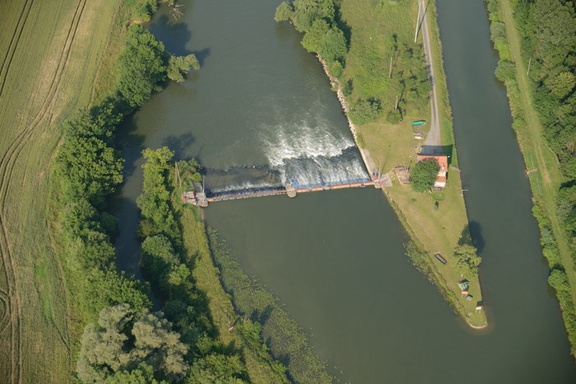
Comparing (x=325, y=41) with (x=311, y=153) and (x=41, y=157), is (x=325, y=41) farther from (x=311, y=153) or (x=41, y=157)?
(x=41, y=157)

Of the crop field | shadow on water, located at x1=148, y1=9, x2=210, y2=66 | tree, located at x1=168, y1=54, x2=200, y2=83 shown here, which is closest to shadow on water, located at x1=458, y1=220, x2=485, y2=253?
the crop field

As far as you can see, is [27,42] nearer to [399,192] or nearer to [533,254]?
[399,192]

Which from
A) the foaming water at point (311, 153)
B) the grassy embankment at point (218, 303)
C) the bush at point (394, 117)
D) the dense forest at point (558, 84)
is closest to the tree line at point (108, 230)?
the grassy embankment at point (218, 303)

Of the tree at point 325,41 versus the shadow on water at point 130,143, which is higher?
the tree at point 325,41

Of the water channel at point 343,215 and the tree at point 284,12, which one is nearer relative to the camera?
the water channel at point 343,215

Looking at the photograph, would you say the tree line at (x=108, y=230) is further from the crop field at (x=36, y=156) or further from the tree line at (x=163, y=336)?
the crop field at (x=36, y=156)

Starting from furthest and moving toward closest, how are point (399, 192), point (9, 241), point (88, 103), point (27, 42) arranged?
1. point (27, 42)
2. point (88, 103)
3. point (399, 192)
4. point (9, 241)

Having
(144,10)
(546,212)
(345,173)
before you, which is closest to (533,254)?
(546,212)
